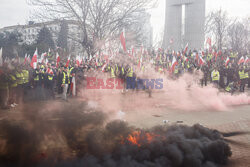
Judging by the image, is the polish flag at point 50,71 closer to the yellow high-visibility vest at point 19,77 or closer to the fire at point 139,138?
the yellow high-visibility vest at point 19,77

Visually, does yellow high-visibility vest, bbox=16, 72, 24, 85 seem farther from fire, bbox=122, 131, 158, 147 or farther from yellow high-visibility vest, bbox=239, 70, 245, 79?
yellow high-visibility vest, bbox=239, 70, 245, 79

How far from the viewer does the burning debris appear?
430 cm

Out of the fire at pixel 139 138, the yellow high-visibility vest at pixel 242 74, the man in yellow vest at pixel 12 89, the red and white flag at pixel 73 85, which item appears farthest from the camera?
the yellow high-visibility vest at pixel 242 74

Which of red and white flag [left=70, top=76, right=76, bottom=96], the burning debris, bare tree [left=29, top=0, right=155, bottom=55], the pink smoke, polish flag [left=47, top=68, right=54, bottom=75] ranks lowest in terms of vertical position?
the burning debris

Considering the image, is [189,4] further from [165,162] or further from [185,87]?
[165,162]

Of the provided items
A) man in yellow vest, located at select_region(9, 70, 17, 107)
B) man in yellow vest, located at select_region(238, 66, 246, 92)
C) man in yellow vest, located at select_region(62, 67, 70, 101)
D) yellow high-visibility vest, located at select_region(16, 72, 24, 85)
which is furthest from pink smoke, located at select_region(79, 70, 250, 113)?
man in yellow vest, located at select_region(238, 66, 246, 92)

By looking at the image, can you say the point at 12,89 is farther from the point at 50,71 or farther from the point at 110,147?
the point at 110,147

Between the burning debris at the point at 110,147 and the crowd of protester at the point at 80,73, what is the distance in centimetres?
542

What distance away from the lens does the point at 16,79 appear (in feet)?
34.2

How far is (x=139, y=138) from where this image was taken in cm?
488

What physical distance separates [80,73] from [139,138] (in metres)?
9.33

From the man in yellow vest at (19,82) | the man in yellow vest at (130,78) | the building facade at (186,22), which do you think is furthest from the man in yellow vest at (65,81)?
the building facade at (186,22)

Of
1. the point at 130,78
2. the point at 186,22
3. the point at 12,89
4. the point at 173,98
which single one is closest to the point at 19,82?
the point at 12,89

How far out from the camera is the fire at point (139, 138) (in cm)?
472
